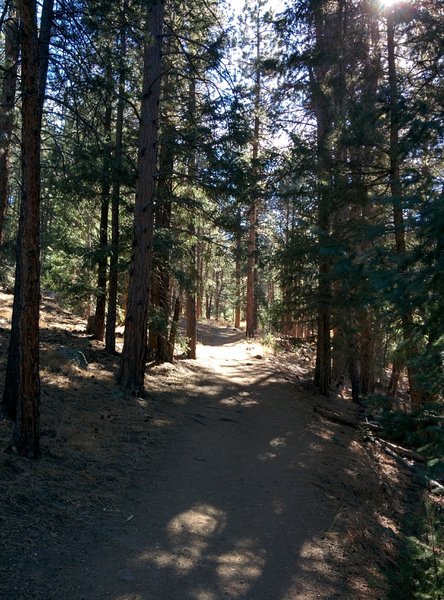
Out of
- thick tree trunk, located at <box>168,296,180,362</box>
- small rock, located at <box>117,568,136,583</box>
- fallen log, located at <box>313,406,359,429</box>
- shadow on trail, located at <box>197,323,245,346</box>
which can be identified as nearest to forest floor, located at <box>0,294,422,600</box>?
small rock, located at <box>117,568,136,583</box>

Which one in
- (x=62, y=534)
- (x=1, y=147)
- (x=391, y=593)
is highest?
(x=1, y=147)

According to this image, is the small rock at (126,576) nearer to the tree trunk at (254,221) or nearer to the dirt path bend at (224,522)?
the dirt path bend at (224,522)

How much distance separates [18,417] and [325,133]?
11.3 meters

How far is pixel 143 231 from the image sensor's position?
10383 mm

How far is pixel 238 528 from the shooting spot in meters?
5.45

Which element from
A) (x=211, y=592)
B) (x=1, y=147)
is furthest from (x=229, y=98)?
(x=211, y=592)

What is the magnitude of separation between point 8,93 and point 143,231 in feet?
14.5

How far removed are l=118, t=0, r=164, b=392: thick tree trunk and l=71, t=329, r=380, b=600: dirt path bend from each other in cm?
121

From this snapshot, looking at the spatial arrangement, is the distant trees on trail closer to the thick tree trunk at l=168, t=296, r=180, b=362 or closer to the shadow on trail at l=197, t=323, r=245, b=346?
the thick tree trunk at l=168, t=296, r=180, b=362

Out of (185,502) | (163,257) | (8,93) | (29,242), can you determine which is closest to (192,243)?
(163,257)

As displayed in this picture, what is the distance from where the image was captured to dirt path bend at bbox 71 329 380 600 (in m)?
4.21

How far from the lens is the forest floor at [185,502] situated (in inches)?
165

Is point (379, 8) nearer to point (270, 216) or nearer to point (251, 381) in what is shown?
point (251, 381)

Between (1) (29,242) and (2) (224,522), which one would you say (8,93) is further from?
(2) (224,522)
